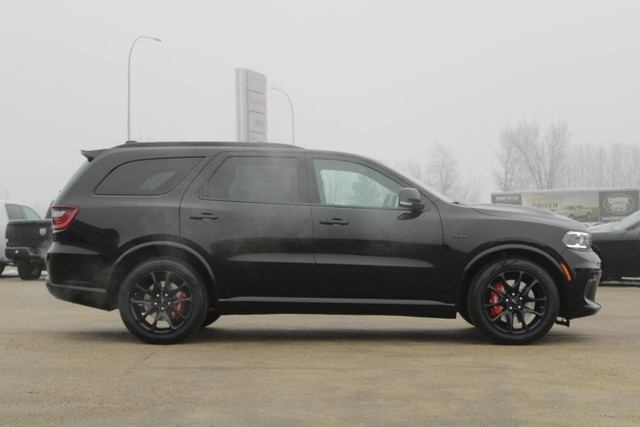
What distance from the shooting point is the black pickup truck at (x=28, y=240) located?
17.4m

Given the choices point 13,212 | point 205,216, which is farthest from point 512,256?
point 13,212

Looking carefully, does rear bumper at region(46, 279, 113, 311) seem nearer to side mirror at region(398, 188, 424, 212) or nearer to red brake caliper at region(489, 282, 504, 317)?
side mirror at region(398, 188, 424, 212)

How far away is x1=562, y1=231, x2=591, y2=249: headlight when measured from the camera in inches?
299

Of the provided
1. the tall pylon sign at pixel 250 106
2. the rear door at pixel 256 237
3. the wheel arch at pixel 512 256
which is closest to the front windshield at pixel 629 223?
the wheel arch at pixel 512 256

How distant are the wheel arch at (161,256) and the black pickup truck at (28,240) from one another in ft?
34.0

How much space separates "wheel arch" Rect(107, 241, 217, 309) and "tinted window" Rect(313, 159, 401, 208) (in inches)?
47.8

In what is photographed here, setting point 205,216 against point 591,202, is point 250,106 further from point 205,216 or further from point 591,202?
point 205,216

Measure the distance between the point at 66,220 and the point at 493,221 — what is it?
3.86 m

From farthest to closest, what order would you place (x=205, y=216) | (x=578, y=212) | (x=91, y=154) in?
(x=578, y=212) < (x=91, y=154) < (x=205, y=216)

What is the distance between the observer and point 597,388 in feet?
18.2

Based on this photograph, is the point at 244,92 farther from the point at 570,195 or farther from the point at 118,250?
the point at 118,250

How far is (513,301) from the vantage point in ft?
24.6

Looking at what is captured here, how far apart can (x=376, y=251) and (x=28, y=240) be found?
1200 cm

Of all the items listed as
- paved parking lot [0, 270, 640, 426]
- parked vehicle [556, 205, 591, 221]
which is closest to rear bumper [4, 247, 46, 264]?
paved parking lot [0, 270, 640, 426]
